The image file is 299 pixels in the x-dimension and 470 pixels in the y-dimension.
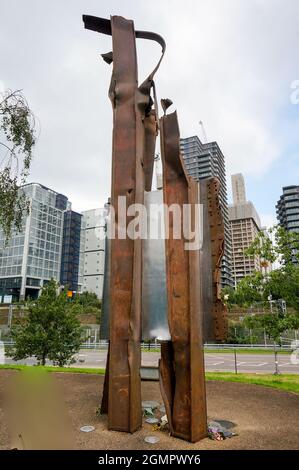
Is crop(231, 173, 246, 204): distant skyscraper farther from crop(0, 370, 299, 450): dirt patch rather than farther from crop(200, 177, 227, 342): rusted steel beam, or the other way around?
crop(200, 177, 227, 342): rusted steel beam

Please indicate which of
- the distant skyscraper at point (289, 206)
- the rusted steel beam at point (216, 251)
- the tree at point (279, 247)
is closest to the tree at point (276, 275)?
the tree at point (279, 247)

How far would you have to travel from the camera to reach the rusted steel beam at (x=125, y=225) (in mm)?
5219

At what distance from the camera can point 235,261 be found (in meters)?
145

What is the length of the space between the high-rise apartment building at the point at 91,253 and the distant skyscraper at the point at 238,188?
112m

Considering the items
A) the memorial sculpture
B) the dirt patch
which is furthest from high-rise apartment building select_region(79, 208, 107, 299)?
the memorial sculpture

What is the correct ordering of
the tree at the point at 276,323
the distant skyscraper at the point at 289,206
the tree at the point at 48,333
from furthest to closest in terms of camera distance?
the distant skyscraper at the point at 289,206, the tree at the point at 48,333, the tree at the point at 276,323

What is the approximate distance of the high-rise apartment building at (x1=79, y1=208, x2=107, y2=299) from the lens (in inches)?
3401

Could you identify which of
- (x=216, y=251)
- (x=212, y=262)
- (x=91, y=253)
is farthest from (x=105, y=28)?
(x=91, y=253)

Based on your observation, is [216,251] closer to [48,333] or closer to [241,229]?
[48,333]

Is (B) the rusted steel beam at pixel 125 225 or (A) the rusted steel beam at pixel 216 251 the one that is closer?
(B) the rusted steel beam at pixel 125 225

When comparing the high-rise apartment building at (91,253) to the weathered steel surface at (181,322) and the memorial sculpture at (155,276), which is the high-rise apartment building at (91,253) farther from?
the weathered steel surface at (181,322)

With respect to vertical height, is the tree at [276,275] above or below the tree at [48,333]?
above

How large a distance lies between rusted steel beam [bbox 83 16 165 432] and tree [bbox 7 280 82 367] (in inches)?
473

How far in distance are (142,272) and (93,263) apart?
272ft
